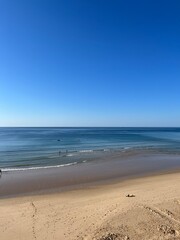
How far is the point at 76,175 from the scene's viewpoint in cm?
2350

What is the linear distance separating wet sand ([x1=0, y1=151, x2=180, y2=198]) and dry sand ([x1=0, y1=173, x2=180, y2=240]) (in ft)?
9.02

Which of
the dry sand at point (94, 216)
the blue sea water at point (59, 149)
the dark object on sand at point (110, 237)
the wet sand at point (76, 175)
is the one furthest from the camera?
the blue sea water at point (59, 149)

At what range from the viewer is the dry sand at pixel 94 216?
33.2 feet

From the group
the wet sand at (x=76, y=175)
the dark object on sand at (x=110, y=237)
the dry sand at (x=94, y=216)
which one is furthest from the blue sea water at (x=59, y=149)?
the dark object on sand at (x=110, y=237)

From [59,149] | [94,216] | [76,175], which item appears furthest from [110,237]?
[59,149]

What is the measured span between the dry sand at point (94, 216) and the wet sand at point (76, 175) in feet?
9.02

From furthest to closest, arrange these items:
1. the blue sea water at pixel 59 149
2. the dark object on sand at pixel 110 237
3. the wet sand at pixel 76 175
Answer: the blue sea water at pixel 59 149 → the wet sand at pixel 76 175 → the dark object on sand at pixel 110 237

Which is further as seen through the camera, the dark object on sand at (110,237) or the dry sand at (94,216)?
the dry sand at (94,216)

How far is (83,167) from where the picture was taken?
91.0ft

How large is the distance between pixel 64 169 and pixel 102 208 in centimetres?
1384

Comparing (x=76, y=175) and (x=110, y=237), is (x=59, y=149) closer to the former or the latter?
(x=76, y=175)

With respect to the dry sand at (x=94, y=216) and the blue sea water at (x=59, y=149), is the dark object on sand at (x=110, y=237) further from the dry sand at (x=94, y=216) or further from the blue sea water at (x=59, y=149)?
the blue sea water at (x=59, y=149)

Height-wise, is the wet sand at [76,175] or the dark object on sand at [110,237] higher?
the dark object on sand at [110,237]

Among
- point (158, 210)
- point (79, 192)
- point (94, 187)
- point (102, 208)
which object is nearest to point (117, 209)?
point (102, 208)
